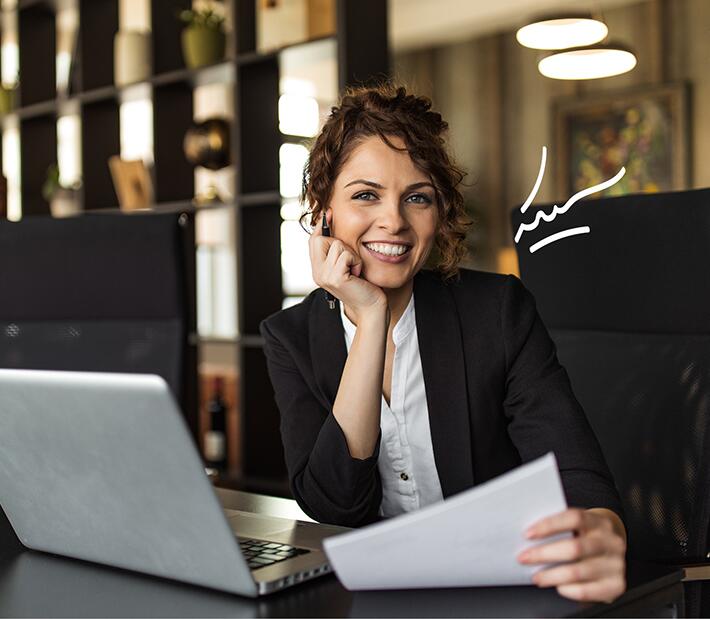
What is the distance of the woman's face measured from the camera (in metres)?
1.48

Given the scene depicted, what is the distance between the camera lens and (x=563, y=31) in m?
3.79

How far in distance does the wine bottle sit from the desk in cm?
270

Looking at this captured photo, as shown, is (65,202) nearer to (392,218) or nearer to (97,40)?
(97,40)

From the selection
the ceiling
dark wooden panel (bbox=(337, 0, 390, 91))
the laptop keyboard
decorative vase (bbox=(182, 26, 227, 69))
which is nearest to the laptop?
the laptop keyboard

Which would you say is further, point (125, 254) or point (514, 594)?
point (125, 254)

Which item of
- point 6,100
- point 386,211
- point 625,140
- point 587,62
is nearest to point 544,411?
point 386,211

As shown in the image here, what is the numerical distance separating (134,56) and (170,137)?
348 millimetres

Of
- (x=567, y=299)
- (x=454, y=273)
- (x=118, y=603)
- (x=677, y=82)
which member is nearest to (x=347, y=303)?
(x=454, y=273)

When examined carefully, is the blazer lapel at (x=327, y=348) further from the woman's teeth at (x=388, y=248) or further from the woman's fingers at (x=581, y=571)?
the woman's fingers at (x=581, y=571)

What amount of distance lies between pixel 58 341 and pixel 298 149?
441 centimetres

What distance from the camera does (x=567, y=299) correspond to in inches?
66.8

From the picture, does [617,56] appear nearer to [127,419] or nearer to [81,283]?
[81,283]

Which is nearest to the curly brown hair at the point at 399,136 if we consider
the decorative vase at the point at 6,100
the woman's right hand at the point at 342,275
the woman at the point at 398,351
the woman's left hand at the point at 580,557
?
the woman at the point at 398,351

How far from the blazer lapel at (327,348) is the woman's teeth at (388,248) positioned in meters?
0.11
